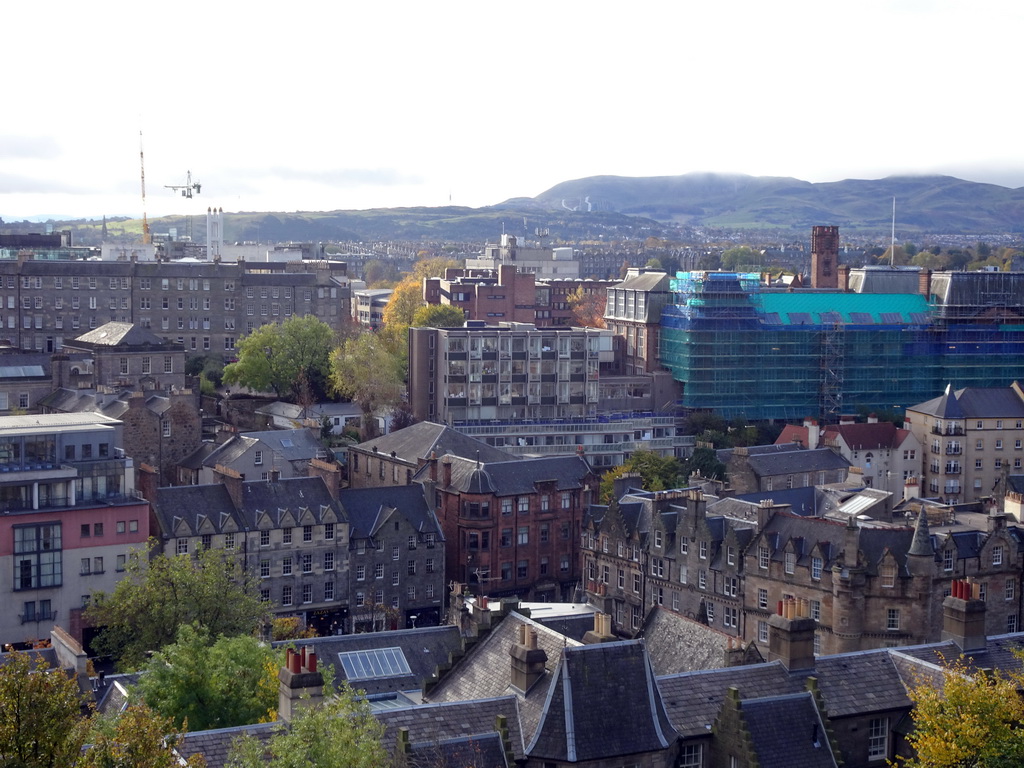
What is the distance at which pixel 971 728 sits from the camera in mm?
32594

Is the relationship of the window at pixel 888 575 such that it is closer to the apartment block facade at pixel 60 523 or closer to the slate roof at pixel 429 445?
the slate roof at pixel 429 445

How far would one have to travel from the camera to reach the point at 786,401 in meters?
136

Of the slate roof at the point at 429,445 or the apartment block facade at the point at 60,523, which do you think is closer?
the apartment block facade at the point at 60,523

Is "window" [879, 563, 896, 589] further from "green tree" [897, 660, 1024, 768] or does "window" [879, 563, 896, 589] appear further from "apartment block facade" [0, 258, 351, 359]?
"apartment block facade" [0, 258, 351, 359]

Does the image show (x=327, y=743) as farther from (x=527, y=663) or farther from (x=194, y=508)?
(x=194, y=508)

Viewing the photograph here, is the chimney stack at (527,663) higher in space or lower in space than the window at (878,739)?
higher

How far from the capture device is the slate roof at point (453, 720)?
35469 mm

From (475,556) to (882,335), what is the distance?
217ft

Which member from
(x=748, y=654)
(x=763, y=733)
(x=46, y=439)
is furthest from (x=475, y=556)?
(x=763, y=733)

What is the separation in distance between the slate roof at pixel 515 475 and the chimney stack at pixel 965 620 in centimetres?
4403

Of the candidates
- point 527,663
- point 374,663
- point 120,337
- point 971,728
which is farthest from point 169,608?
point 120,337

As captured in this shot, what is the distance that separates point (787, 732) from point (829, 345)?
101361mm

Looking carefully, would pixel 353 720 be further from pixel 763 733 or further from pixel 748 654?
pixel 748 654

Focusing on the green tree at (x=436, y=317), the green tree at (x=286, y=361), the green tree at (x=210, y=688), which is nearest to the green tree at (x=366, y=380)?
the green tree at (x=286, y=361)
